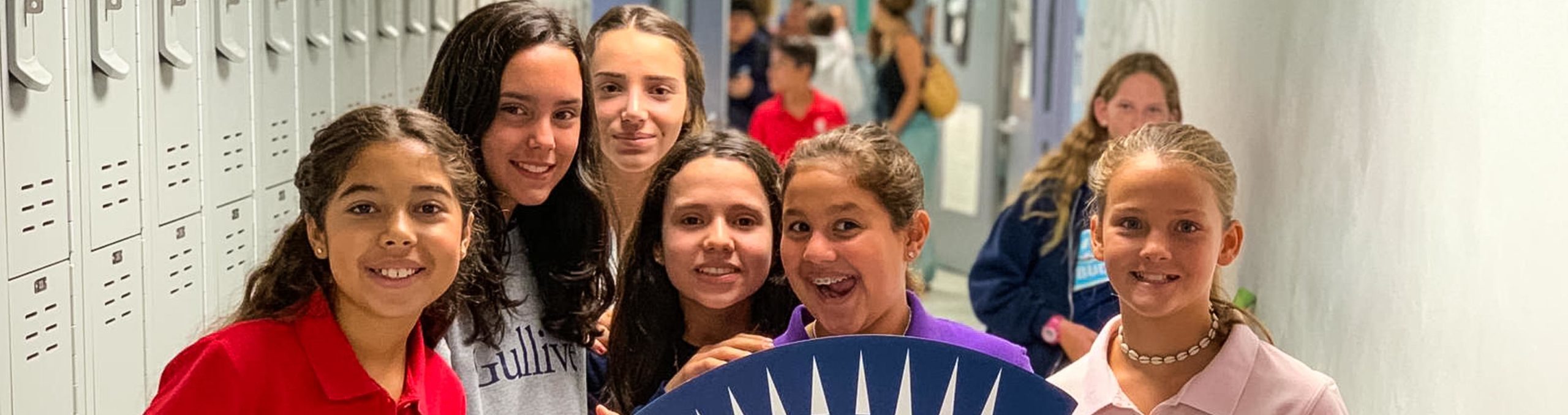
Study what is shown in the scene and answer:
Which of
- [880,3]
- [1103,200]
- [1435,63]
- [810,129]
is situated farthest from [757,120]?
[1103,200]

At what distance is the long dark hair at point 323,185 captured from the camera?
84.3 inches

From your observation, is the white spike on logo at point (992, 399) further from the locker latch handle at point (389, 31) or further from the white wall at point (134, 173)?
the locker latch handle at point (389, 31)

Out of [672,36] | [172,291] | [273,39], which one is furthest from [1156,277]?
[273,39]

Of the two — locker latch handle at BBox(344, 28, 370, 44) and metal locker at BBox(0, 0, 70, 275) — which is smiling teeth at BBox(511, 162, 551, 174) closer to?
metal locker at BBox(0, 0, 70, 275)

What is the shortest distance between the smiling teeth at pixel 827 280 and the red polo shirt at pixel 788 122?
587 cm

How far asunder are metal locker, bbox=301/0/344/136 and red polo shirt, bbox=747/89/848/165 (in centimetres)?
420

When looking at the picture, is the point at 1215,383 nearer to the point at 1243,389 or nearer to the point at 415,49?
the point at 1243,389

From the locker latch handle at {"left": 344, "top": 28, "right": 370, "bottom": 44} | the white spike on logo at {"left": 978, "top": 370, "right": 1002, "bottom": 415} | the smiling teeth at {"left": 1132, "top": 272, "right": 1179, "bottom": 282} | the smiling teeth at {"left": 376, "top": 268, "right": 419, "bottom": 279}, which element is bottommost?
the white spike on logo at {"left": 978, "top": 370, "right": 1002, "bottom": 415}

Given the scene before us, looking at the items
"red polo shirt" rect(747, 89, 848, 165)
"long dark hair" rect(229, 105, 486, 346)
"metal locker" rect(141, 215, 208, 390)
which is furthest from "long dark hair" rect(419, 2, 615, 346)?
"red polo shirt" rect(747, 89, 848, 165)

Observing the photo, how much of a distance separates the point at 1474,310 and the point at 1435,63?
0.47 meters

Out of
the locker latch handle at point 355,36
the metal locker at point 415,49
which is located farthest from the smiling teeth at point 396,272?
the metal locker at point 415,49

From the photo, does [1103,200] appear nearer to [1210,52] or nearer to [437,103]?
[437,103]

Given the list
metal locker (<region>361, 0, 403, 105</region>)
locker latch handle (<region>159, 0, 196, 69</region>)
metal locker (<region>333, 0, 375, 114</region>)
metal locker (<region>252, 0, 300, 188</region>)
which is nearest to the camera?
locker latch handle (<region>159, 0, 196, 69</region>)

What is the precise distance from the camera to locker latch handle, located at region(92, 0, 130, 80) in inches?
108
